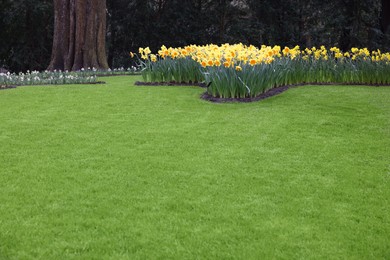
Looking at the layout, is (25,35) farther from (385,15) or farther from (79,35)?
(385,15)

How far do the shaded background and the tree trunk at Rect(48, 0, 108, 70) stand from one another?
226 inches

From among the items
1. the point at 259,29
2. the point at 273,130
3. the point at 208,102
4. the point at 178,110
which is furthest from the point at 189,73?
the point at 259,29

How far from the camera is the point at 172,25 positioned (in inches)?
863

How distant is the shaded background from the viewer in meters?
20.7

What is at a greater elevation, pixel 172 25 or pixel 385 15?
pixel 172 25

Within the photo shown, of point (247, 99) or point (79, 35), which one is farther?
point (79, 35)

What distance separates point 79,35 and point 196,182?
11505mm

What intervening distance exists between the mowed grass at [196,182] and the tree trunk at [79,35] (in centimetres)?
743

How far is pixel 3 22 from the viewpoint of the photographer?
823 inches

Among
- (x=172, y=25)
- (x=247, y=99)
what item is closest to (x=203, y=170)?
(x=247, y=99)

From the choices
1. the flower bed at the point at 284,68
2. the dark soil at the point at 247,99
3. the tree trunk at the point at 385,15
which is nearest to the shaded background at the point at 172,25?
the tree trunk at the point at 385,15

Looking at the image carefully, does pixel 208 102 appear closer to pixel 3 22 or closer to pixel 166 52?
pixel 166 52

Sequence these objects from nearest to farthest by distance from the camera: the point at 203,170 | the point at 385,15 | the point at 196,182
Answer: the point at 196,182 < the point at 203,170 < the point at 385,15

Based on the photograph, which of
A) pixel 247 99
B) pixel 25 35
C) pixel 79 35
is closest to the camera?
pixel 247 99
